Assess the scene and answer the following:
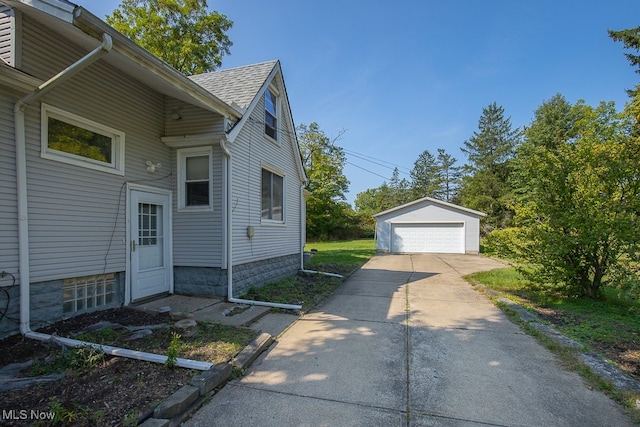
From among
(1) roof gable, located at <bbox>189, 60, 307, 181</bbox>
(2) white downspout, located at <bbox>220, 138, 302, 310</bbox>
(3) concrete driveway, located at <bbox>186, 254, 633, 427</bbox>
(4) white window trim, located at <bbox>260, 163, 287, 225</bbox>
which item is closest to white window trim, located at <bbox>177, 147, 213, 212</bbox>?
(2) white downspout, located at <bbox>220, 138, 302, 310</bbox>

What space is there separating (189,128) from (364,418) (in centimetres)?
607

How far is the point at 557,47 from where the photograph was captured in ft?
36.5

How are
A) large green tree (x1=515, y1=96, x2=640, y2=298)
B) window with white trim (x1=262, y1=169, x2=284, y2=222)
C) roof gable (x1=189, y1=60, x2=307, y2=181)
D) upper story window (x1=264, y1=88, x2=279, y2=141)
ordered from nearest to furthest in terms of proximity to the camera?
large green tree (x1=515, y1=96, x2=640, y2=298) → roof gable (x1=189, y1=60, x2=307, y2=181) → window with white trim (x1=262, y1=169, x2=284, y2=222) → upper story window (x1=264, y1=88, x2=279, y2=141)

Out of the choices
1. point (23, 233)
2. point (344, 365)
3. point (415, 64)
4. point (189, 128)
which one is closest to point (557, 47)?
point (415, 64)

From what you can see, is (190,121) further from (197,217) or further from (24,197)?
(24,197)

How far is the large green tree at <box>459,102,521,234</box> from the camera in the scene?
31875 millimetres

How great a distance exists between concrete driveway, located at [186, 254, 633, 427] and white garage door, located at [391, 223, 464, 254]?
1470 cm

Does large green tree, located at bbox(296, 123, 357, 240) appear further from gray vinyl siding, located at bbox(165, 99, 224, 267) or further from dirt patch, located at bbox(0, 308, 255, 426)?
dirt patch, located at bbox(0, 308, 255, 426)

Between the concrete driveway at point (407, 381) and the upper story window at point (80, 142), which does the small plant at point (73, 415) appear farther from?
the upper story window at point (80, 142)

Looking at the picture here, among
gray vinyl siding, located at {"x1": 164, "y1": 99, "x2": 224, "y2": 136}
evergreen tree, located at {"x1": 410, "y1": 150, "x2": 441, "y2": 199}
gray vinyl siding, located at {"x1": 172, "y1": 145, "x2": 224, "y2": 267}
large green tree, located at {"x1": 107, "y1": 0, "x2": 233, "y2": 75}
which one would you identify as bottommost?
gray vinyl siding, located at {"x1": 172, "y1": 145, "x2": 224, "y2": 267}

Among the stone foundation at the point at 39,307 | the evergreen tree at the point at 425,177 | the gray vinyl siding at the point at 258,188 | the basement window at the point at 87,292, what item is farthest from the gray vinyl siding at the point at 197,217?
the evergreen tree at the point at 425,177

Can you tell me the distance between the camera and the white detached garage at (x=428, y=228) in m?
19.0

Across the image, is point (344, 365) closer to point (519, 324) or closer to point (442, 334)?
point (442, 334)

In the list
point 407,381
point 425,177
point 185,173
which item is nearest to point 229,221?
point 185,173
